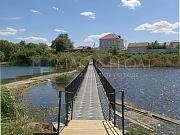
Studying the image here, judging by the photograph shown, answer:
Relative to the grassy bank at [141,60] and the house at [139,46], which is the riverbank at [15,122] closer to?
the grassy bank at [141,60]

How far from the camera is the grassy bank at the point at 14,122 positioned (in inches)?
166

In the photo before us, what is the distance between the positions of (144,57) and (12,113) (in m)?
39.1

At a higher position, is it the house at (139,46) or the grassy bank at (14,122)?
the house at (139,46)

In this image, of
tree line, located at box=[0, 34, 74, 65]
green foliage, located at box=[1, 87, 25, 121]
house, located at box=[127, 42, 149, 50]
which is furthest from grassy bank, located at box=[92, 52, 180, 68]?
green foliage, located at box=[1, 87, 25, 121]

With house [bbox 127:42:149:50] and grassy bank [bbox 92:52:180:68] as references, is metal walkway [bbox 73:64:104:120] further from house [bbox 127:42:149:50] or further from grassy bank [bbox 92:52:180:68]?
house [bbox 127:42:149:50]

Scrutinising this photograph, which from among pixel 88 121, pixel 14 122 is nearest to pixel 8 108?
pixel 14 122

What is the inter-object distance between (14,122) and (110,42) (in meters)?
63.8

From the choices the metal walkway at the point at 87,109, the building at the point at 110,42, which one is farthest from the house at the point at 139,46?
the metal walkway at the point at 87,109

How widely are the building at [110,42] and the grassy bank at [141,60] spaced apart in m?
19.7

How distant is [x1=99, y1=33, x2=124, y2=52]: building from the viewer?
65.9 meters

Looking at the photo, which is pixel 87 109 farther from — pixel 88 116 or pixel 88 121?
pixel 88 121

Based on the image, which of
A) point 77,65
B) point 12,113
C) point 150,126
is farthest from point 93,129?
point 77,65

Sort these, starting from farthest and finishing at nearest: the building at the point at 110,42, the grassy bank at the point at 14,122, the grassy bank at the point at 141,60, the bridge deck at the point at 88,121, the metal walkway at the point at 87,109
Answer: the building at the point at 110,42
the grassy bank at the point at 141,60
the metal walkway at the point at 87,109
the grassy bank at the point at 14,122
the bridge deck at the point at 88,121

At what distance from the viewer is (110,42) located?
219 feet
